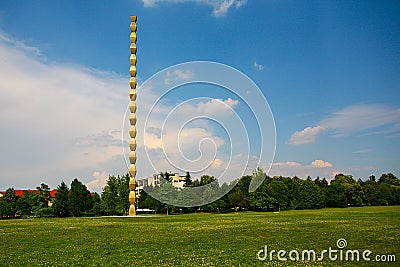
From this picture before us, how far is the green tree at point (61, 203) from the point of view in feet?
219

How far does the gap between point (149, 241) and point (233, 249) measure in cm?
445

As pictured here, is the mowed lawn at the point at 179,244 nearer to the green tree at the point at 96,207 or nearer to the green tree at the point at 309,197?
the green tree at the point at 96,207

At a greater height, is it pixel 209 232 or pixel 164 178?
pixel 164 178

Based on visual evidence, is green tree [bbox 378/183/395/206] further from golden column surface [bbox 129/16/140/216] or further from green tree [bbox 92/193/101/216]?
golden column surface [bbox 129/16/140/216]

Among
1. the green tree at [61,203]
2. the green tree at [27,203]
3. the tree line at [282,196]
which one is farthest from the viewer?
the tree line at [282,196]

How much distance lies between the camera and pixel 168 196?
70312mm

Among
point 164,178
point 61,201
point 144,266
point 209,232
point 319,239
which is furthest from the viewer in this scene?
point 164,178

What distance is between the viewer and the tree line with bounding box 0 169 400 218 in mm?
67500

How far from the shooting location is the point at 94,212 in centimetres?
6912

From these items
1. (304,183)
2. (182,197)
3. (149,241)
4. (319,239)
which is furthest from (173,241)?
(304,183)

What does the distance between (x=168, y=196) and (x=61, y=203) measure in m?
16.8

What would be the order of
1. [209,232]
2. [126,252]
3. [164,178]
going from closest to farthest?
[126,252]
[209,232]
[164,178]

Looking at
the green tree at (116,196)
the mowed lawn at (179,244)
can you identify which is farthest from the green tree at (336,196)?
the mowed lawn at (179,244)

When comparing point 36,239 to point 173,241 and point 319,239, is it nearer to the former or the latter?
point 173,241
